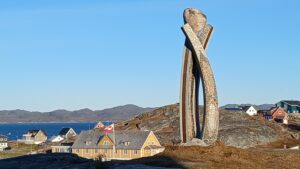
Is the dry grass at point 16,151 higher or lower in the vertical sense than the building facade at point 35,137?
lower

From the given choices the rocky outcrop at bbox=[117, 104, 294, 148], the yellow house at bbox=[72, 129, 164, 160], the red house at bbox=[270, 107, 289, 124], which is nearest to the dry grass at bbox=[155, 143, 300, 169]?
the yellow house at bbox=[72, 129, 164, 160]

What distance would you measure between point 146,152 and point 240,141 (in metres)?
13.8

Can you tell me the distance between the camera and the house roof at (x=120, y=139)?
71.6 metres

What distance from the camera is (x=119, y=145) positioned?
72.4 metres

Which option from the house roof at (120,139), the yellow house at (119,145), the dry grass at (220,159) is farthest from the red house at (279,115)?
the dry grass at (220,159)

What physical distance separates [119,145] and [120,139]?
1.34 meters

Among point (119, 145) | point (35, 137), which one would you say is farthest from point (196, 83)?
point (35, 137)

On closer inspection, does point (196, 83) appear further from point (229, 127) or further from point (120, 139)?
point (229, 127)

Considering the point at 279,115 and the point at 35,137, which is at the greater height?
the point at 279,115

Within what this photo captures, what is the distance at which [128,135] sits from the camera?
73.9 m

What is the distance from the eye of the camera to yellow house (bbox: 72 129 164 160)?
2788 inches

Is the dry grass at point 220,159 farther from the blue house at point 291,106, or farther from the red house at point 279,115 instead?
the blue house at point 291,106

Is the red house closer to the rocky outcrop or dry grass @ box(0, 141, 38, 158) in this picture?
the rocky outcrop

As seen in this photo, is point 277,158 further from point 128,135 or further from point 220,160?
point 128,135
